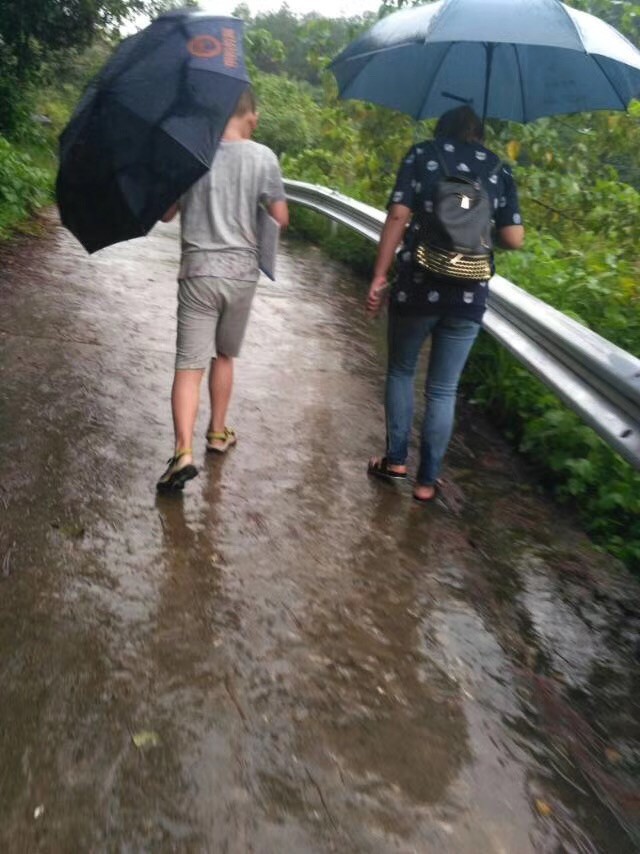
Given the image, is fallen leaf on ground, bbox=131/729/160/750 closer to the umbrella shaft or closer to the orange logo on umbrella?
the orange logo on umbrella

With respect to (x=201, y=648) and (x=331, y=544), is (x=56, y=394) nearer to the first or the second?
(x=331, y=544)

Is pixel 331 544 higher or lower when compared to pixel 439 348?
lower

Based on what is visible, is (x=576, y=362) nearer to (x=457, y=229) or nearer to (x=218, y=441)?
(x=457, y=229)

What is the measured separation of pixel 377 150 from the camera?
33.4ft

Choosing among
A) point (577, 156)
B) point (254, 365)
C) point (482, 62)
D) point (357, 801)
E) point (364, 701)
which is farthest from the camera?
point (577, 156)

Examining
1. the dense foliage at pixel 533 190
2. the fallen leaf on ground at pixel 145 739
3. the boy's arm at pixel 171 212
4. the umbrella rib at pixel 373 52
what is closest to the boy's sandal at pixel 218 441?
the boy's arm at pixel 171 212

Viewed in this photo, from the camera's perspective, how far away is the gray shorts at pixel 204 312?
3.97 metres

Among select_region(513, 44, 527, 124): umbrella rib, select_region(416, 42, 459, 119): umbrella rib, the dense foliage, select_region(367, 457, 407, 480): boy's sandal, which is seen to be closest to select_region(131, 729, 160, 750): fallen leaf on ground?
select_region(367, 457, 407, 480): boy's sandal

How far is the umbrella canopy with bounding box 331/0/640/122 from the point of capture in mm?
3830

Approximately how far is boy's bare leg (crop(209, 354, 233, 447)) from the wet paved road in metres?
0.25

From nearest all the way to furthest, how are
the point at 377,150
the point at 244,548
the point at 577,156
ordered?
1. the point at 244,548
2. the point at 577,156
3. the point at 377,150

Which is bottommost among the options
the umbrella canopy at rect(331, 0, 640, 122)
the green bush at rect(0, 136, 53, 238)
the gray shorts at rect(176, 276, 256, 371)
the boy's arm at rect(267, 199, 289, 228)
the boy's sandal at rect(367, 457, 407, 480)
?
the green bush at rect(0, 136, 53, 238)

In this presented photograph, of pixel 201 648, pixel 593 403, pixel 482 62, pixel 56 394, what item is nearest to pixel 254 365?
pixel 56 394

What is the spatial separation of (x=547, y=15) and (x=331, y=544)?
259 centimetres
